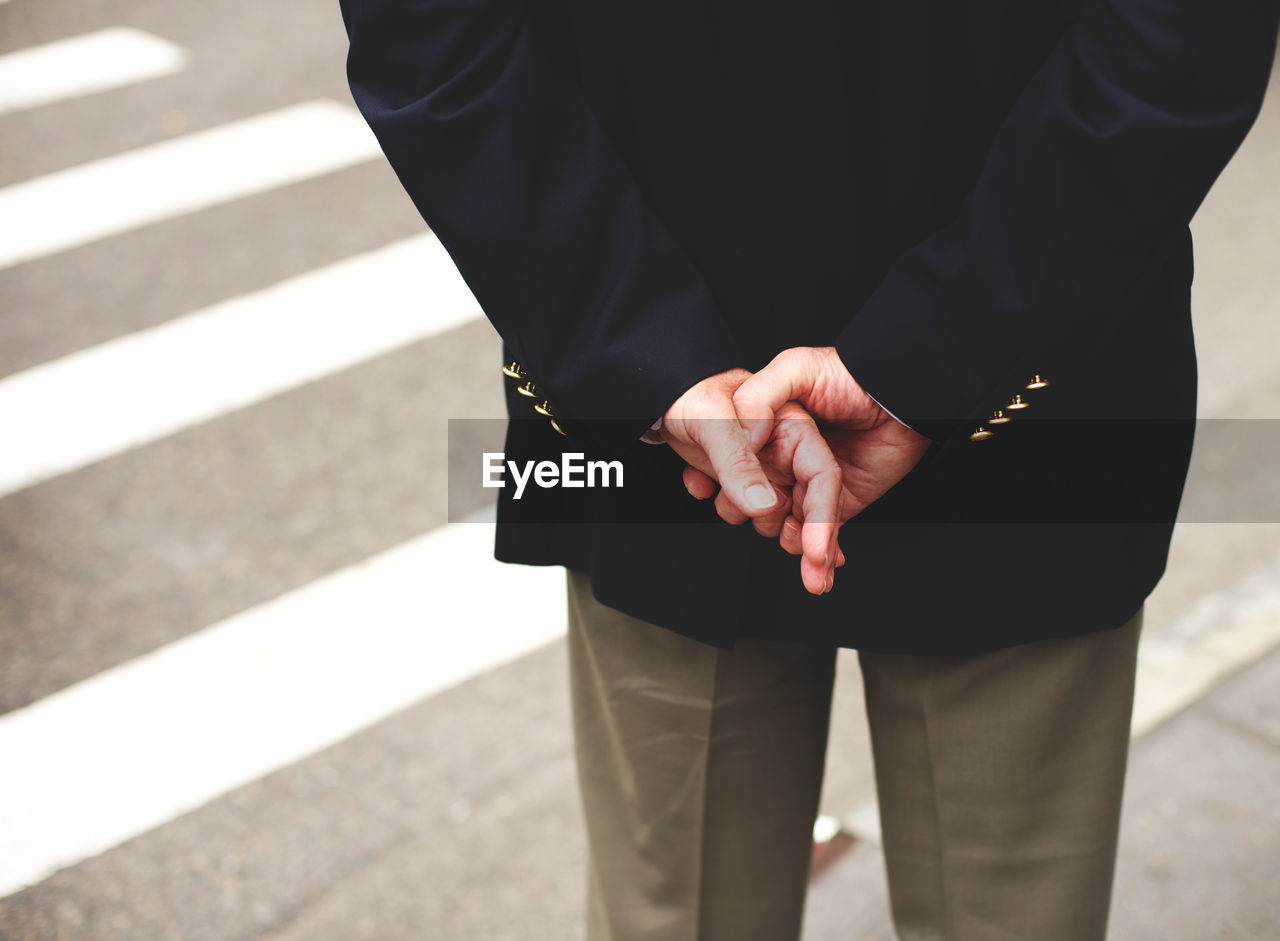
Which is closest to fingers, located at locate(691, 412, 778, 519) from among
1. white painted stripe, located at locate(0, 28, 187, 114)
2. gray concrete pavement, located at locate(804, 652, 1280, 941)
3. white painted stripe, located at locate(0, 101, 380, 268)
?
gray concrete pavement, located at locate(804, 652, 1280, 941)

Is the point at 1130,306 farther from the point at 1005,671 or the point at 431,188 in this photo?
the point at 431,188

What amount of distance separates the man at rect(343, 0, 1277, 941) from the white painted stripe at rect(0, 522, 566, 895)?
1466 millimetres

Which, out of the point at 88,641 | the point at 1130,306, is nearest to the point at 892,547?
the point at 1130,306

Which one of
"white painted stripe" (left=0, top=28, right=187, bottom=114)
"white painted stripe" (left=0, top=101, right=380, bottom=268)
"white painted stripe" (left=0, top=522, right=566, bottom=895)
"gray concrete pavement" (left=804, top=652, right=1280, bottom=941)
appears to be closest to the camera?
"gray concrete pavement" (left=804, top=652, right=1280, bottom=941)

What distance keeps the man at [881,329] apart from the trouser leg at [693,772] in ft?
0.03

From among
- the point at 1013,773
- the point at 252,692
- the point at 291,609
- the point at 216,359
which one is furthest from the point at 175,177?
the point at 1013,773

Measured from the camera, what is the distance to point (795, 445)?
119cm

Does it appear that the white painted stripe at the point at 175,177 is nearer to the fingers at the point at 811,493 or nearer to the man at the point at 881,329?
Answer: the man at the point at 881,329

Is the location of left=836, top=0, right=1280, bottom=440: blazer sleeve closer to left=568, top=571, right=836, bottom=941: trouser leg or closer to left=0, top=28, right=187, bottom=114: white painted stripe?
left=568, top=571, right=836, bottom=941: trouser leg

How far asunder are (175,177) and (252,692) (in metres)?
2.97

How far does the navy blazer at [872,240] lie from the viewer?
1.10 m

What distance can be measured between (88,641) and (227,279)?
1790mm

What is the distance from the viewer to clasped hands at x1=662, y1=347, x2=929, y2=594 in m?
1.16

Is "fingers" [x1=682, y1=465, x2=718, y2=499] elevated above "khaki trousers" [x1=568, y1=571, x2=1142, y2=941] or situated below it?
above
